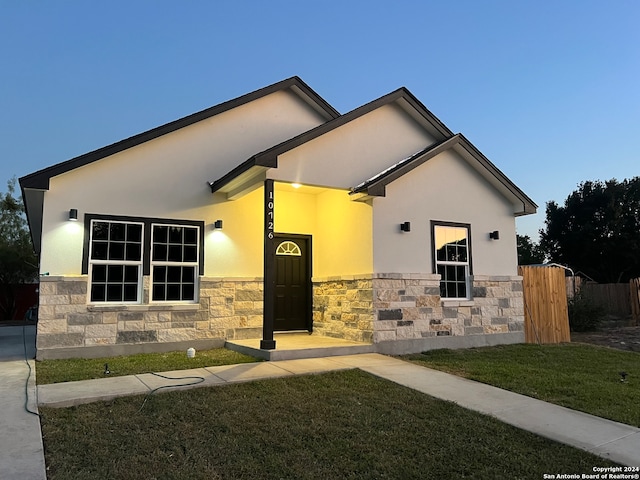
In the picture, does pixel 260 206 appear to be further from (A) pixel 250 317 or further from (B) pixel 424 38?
(B) pixel 424 38

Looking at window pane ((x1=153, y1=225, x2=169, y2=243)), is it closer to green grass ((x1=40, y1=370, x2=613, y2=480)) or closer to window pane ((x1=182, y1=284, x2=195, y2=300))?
window pane ((x1=182, y1=284, x2=195, y2=300))

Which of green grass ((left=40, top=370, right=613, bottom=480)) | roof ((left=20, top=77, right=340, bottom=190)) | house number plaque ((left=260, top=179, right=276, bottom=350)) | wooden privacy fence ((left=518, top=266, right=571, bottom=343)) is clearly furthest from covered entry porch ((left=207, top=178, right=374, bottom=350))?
wooden privacy fence ((left=518, top=266, right=571, bottom=343))

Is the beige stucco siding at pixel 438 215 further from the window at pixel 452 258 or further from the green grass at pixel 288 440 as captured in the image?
the green grass at pixel 288 440

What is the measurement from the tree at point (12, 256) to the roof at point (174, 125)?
14.3m

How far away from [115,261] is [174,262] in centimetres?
108

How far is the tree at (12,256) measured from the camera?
20797 millimetres

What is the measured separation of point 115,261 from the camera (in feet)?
28.7

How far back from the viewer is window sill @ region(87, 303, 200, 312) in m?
8.42

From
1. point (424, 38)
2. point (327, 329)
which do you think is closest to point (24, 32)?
point (424, 38)

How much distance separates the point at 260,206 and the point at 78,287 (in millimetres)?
3915

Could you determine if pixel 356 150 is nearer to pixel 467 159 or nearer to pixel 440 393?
pixel 467 159

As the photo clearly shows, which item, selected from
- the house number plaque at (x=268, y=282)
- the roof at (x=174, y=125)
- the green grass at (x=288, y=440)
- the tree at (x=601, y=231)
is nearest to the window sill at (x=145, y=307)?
the house number plaque at (x=268, y=282)

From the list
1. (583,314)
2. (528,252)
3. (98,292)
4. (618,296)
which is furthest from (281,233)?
(528,252)

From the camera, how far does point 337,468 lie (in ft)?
12.0
